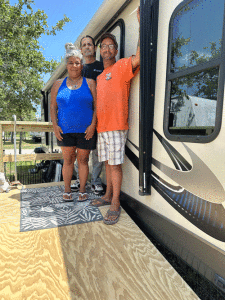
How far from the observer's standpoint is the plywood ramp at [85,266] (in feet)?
4.18

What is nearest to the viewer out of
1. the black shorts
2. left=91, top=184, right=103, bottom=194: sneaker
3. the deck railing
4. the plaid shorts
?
the plaid shorts

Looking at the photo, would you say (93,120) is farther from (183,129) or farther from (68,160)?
(183,129)

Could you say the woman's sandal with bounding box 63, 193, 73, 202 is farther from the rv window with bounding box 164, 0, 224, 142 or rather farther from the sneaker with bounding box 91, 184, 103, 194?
the rv window with bounding box 164, 0, 224, 142

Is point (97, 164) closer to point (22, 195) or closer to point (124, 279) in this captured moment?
point (22, 195)

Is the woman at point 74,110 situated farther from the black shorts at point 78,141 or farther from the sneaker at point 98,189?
the sneaker at point 98,189

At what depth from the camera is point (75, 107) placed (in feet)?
8.30

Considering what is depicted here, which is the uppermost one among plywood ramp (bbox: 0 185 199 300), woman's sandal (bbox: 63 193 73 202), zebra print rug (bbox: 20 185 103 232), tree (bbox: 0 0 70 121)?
tree (bbox: 0 0 70 121)

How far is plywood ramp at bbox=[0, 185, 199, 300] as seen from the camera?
127 centimetres

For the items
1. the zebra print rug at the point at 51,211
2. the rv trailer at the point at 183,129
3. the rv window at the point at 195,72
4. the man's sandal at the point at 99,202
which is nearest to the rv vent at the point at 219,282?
the rv trailer at the point at 183,129

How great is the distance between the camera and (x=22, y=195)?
9.89ft

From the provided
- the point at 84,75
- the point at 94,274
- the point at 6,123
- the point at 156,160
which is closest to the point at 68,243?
the point at 94,274

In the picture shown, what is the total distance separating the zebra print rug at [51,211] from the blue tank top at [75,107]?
0.96 metres

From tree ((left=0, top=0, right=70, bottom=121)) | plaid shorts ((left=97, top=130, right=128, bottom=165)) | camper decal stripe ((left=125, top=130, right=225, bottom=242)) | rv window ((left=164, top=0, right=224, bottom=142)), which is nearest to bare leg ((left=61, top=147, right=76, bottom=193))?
plaid shorts ((left=97, top=130, right=128, bottom=165))

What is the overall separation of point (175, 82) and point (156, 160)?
69cm
